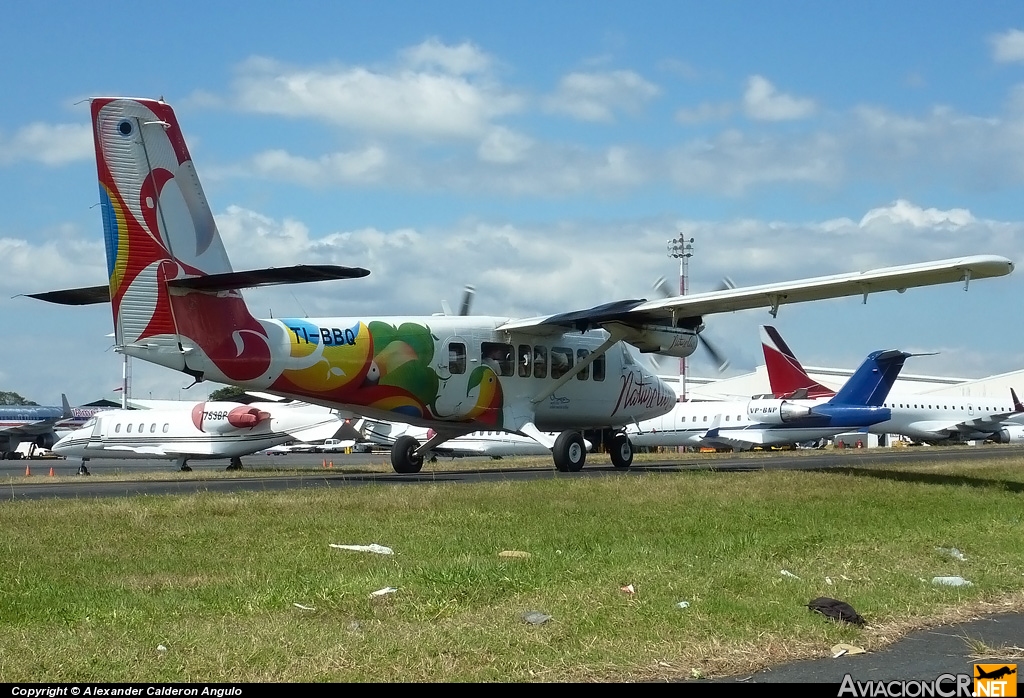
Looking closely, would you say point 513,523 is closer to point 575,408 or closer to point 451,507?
point 451,507

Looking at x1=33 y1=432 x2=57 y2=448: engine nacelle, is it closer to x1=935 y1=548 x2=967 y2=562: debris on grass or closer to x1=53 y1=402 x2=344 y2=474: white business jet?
x1=53 y1=402 x2=344 y2=474: white business jet

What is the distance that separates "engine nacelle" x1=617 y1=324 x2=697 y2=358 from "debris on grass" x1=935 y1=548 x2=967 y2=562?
1373 centimetres

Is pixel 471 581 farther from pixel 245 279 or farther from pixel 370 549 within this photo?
pixel 245 279

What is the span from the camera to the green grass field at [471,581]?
705 centimetres

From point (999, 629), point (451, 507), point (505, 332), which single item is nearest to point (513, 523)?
point (451, 507)

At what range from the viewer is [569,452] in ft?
87.8

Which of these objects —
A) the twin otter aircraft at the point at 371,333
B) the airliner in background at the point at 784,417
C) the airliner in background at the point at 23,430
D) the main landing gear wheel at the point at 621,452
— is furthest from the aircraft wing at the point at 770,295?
the airliner in background at the point at 23,430

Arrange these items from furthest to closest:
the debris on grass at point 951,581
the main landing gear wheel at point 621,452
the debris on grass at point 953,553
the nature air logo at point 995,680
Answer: the main landing gear wheel at point 621,452
the debris on grass at point 953,553
the debris on grass at point 951,581
the nature air logo at point 995,680

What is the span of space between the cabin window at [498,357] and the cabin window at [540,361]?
82 cm

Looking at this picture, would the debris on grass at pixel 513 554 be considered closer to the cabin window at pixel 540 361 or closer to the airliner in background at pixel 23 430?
the cabin window at pixel 540 361

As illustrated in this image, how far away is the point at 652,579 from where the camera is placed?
10.1m

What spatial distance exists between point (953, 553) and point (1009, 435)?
2456 inches

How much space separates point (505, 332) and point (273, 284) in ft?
25.3

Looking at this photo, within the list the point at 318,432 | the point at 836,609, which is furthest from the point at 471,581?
the point at 318,432
